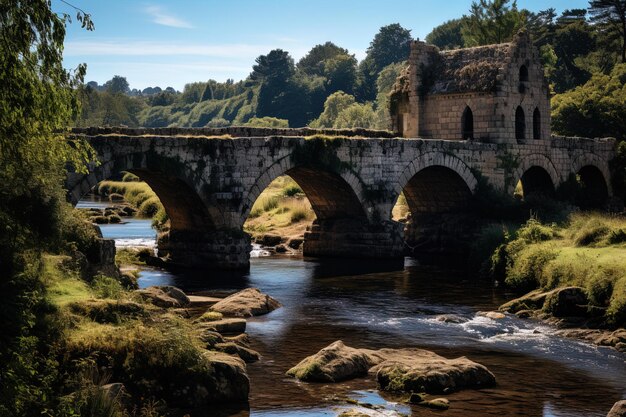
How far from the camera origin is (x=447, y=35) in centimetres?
12019

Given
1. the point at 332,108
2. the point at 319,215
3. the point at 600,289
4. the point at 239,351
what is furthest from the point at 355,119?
the point at 239,351

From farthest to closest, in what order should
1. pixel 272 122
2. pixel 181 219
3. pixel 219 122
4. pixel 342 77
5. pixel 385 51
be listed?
pixel 219 122 → pixel 385 51 → pixel 342 77 → pixel 272 122 → pixel 181 219

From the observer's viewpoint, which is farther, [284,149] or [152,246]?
[152,246]

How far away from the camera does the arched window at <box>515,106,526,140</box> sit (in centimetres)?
4952

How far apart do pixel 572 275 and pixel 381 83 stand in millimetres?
98496

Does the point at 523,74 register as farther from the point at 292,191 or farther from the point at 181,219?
the point at 181,219

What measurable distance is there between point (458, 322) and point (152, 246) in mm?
19520

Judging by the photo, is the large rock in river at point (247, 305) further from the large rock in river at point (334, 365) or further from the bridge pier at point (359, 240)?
the bridge pier at point (359, 240)

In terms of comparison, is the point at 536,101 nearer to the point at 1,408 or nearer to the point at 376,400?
the point at 376,400

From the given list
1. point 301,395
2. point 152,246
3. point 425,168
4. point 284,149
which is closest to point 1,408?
point 301,395

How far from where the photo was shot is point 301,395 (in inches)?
738

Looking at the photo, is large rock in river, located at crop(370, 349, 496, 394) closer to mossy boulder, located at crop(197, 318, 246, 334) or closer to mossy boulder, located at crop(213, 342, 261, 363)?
mossy boulder, located at crop(213, 342, 261, 363)

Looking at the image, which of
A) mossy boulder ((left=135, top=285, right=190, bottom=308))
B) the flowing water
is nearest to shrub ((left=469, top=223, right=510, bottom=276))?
the flowing water

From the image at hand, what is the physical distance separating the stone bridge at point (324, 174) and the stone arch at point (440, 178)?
6cm
